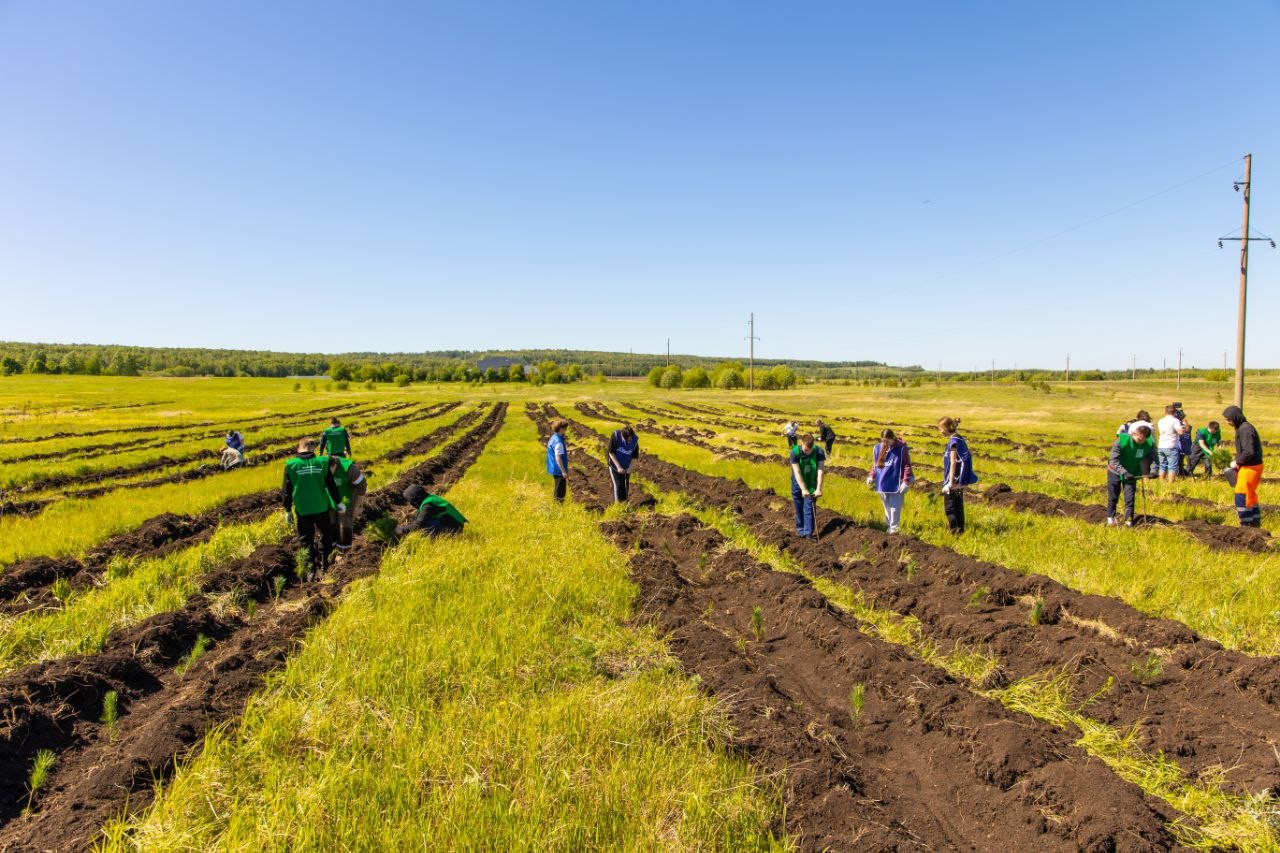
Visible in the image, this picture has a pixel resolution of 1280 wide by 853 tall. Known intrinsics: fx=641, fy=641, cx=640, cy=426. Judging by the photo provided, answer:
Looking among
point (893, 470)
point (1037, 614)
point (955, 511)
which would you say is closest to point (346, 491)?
point (893, 470)

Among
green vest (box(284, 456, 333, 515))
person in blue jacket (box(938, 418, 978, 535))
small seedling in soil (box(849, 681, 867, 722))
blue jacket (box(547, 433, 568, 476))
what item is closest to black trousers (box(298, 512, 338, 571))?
green vest (box(284, 456, 333, 515))

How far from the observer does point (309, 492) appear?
9.20 m

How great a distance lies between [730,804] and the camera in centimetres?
404

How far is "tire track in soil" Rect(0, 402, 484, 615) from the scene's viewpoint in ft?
27.3

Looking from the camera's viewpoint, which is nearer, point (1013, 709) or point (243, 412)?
point (1013, 709)

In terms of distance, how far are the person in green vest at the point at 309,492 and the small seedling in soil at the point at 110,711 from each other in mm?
3664

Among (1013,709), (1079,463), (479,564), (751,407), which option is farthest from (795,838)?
(751,407)

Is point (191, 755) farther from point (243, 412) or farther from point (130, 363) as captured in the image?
point (130, 363)

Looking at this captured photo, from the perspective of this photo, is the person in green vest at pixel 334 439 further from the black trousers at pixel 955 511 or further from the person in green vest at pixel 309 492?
the black trousers at pixel 955 511

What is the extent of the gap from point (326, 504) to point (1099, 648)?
31.5 feet

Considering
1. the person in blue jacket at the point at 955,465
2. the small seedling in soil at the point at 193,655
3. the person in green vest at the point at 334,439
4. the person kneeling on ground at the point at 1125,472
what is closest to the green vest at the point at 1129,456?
the person kneeling on ground at the point at 1125,472

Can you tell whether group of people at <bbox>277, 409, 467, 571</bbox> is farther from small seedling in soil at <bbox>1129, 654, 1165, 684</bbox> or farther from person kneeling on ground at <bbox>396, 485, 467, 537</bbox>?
small seedling in soil at <bbox>1129, 654, 1165, 684</bbox>

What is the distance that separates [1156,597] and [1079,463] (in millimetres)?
16927

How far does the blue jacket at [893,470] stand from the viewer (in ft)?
33.5
